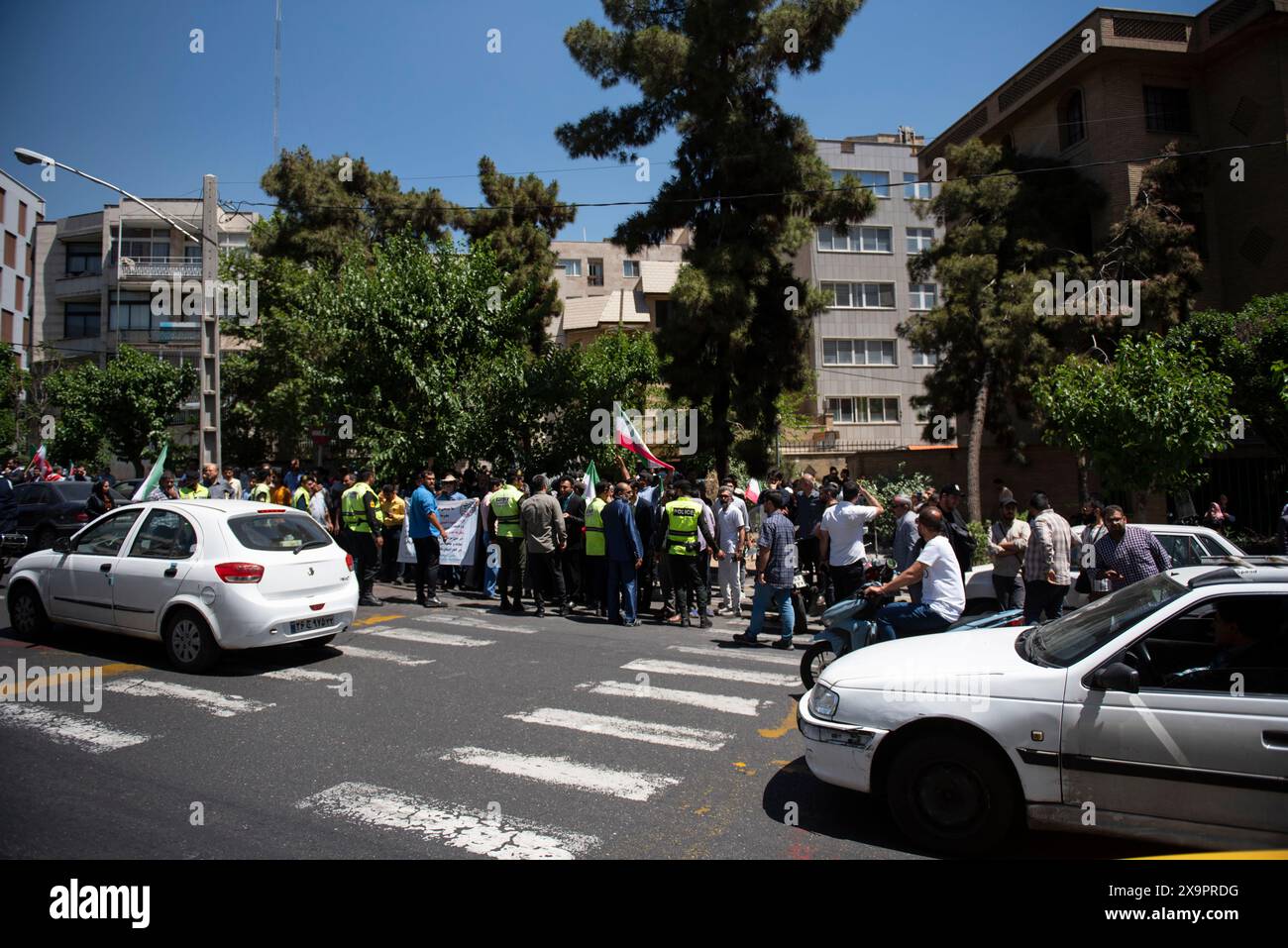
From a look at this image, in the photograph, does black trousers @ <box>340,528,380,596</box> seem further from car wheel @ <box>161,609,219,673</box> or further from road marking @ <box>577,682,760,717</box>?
road marking @ <box>577,682,760,717</box>

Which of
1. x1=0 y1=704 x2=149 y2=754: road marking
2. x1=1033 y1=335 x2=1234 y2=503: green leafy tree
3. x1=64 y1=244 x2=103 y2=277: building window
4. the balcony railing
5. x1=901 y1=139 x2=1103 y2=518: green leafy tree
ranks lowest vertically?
x1=0 y1=704 x2=149 y2=754: road marking

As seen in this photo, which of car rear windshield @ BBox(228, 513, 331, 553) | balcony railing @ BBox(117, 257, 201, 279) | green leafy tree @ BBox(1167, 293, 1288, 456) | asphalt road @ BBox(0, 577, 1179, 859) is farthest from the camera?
balcony railing @ BBox(117, 257, 201, 279)

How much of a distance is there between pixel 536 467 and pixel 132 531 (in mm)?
11066

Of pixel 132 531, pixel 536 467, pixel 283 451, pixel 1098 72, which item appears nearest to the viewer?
pixel 132 531

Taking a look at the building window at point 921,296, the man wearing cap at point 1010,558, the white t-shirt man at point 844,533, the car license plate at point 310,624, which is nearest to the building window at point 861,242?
the building window at point 921,296

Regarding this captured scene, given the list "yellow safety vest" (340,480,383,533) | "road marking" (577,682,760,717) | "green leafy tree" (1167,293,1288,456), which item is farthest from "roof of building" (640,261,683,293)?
"road marking" (577,682,760,717)

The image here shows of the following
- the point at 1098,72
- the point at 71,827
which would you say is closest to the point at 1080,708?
the point at 71,827

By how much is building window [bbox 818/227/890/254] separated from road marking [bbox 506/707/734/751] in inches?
1546

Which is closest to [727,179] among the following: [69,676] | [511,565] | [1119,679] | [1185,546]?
[511,565]

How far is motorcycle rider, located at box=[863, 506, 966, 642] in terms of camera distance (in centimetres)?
693

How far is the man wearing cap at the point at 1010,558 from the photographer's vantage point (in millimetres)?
9945

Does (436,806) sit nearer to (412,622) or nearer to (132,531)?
(132,531)

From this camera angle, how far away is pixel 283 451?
3806 cm

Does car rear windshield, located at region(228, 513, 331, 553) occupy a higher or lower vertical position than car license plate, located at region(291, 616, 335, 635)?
higher
